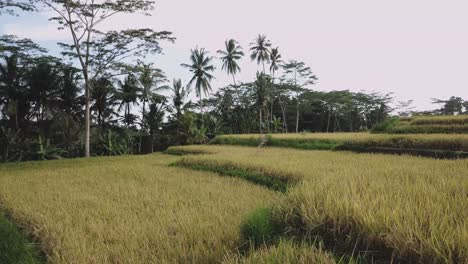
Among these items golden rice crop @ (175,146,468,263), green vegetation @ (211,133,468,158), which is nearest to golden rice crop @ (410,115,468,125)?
green vegetation @ (211,133,468,158)

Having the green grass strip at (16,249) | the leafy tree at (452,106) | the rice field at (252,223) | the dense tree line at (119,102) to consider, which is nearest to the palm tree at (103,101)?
the dense tree line at (119,102)

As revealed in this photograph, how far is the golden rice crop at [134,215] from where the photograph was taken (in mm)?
3109

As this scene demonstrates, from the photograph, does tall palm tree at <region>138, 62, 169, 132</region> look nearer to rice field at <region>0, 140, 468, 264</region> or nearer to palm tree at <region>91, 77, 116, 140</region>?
palm tree at <region>91, 77, 116, 140</region>

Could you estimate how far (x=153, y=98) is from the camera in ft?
83.6

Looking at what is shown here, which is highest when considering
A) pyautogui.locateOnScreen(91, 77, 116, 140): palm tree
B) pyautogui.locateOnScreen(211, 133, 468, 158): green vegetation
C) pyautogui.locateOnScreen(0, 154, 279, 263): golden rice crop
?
pyautogui.locateOnScreen(91, 77, 116, 140): palm tree

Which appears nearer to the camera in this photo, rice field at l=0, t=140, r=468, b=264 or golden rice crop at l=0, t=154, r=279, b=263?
rice field at l=0, t=140, r=468, b=264

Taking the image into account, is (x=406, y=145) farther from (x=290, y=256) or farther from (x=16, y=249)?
(x=16, y=249)

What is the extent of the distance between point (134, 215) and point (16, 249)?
4.46ft

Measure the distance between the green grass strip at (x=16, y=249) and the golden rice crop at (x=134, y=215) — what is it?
0.43ft

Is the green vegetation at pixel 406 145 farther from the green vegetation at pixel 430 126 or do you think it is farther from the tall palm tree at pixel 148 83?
the tall palm tree at pixel 148 83

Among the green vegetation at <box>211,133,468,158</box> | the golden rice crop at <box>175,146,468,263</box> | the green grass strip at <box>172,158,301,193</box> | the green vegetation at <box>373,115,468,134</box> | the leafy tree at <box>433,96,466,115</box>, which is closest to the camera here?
the golden rice crop at <box>175,146,468,263</box>

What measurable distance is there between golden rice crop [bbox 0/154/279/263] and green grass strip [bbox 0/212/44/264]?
13cm

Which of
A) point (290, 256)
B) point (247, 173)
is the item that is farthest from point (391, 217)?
point (247, 173)

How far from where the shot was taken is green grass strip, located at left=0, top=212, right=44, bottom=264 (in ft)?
11.1
